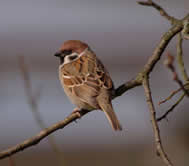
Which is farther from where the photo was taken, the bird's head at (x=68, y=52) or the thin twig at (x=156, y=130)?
the bird's head at (x=68, y=52)

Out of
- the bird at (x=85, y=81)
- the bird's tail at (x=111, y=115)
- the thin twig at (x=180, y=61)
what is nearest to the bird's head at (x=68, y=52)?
the bird at (x=85, y=81)

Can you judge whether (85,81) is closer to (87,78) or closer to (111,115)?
(87,78)

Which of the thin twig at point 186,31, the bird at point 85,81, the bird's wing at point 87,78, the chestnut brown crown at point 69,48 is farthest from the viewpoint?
the chestnut brown crown at point 69,48

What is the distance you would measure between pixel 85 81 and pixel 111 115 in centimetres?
64

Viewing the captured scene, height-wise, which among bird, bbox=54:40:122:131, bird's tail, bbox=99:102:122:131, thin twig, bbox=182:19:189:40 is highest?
thin twig, bbox=182:19:189:40

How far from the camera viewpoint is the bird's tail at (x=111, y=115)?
13.3 feet

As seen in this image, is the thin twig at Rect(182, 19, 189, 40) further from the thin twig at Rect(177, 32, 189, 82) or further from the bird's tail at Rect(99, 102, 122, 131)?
the bird's tail at Rect(99, 102, 122, 131)

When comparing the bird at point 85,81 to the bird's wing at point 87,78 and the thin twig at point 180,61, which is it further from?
the thin twig at point 180,61

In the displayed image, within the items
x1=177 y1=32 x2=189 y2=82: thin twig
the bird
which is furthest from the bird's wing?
x1=177 y1=32 x2=189 y2=82: thin twig

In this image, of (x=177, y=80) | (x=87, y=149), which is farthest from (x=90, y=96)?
(x=87, y=149)

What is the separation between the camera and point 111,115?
165 inches

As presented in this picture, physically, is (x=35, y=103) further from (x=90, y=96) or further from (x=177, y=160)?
(x=177, y=160)

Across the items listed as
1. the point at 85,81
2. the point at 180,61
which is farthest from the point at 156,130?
the point at 85,81

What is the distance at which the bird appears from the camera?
4328 millimetres
